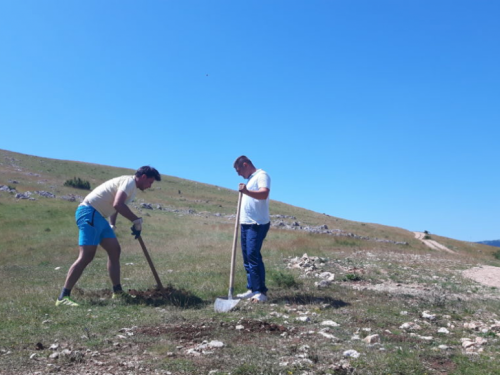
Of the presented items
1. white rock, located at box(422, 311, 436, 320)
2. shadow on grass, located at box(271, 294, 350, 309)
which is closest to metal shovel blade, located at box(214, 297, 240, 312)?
shadow on grass, located at box(271, 294, 350, 309)

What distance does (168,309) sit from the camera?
6.10m

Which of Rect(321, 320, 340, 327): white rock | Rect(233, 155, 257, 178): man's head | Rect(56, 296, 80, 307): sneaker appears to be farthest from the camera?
Rect(233, 155, 257, 178): man's head

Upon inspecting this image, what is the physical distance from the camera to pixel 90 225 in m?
6.59

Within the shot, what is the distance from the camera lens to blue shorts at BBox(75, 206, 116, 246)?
6547 millimetres

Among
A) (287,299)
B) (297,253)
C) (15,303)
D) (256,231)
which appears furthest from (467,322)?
(297,253)

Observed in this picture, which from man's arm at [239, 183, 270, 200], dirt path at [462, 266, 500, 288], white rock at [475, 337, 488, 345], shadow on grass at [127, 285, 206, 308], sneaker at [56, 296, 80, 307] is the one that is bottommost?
sneaker at [56, 296, 80, 307]

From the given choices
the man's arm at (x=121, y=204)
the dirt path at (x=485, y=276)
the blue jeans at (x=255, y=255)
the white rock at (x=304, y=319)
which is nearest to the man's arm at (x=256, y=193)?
the blue jeans at (x=255, y=255)

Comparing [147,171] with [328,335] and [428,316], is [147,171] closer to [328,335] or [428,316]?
[328,335]

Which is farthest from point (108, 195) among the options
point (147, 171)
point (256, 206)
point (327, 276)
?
point (327, 276)

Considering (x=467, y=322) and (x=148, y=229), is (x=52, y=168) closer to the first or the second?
(x=148, y=229)

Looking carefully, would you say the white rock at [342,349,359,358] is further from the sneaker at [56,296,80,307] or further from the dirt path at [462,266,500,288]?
the dirt path at [462,266,500,288]

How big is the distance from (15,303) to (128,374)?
3.85 meters

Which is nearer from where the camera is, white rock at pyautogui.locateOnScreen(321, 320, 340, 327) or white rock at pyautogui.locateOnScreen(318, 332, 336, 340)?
white rock at pyautogui.locateOnScreen(318, 332, 336, 340)

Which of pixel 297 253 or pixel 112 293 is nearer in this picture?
pixel 112 293
